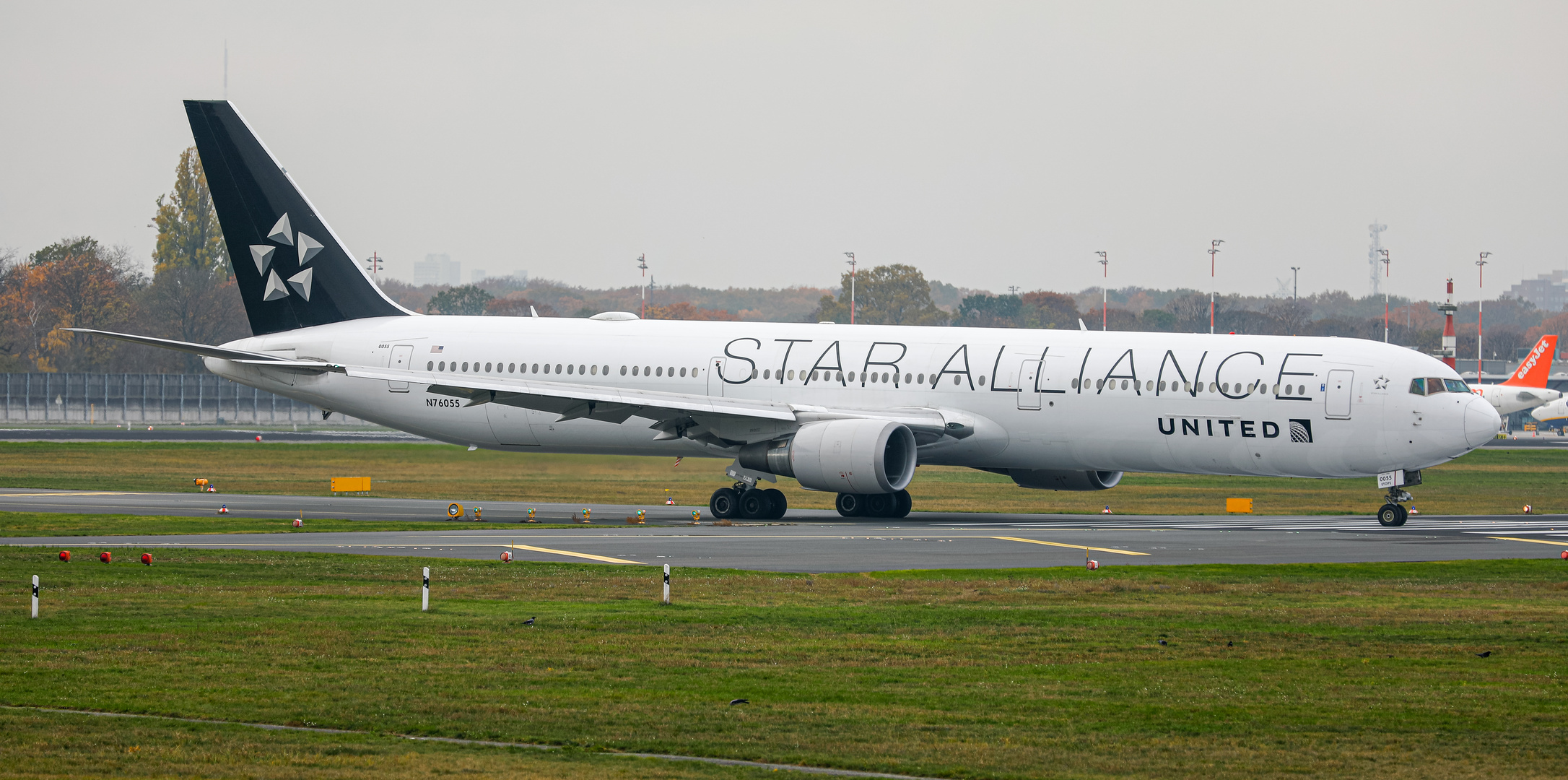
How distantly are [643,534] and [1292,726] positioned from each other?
21722 millimetres

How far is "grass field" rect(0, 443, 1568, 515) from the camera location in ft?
164

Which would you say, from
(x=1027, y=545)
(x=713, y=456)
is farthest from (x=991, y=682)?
(x=713, y=456)

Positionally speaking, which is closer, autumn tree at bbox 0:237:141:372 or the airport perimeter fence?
the airport perimeter fence

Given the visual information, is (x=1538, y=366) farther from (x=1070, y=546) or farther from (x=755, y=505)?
(x=1070, y=546)

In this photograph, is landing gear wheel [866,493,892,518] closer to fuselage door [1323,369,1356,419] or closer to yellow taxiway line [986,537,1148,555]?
yellow taxiway line [986,537,1148,555]

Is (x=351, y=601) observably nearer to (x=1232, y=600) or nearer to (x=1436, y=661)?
(x=1232, y=600)

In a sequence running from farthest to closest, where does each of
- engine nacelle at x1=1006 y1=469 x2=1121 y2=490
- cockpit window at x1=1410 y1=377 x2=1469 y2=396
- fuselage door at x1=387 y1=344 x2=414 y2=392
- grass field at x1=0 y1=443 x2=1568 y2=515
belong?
grass field at x1=0 y1=443 x2=1568 y2=515, fuselage door at x1=387 y1=344 x2=414 y2=392, engine nacelle at x1=1006 y1=469 x2=1121 y2=490, cockpit window at x1=1410 y1=377 x2=1469 y2=396

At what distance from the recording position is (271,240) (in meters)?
48.2

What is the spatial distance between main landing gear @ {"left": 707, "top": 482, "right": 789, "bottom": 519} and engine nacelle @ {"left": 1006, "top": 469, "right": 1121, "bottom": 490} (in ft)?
20.1

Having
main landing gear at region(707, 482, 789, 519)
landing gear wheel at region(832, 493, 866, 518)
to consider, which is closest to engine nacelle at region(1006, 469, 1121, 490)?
landing gear wheel at region(832, 493, 866, 518)

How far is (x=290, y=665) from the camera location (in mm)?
18406

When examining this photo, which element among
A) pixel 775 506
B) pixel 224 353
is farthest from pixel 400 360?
pixel 775 506

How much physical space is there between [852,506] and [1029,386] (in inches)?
219

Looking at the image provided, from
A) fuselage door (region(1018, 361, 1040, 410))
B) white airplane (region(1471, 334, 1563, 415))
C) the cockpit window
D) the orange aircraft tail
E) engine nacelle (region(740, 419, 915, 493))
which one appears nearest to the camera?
the cockpit window
